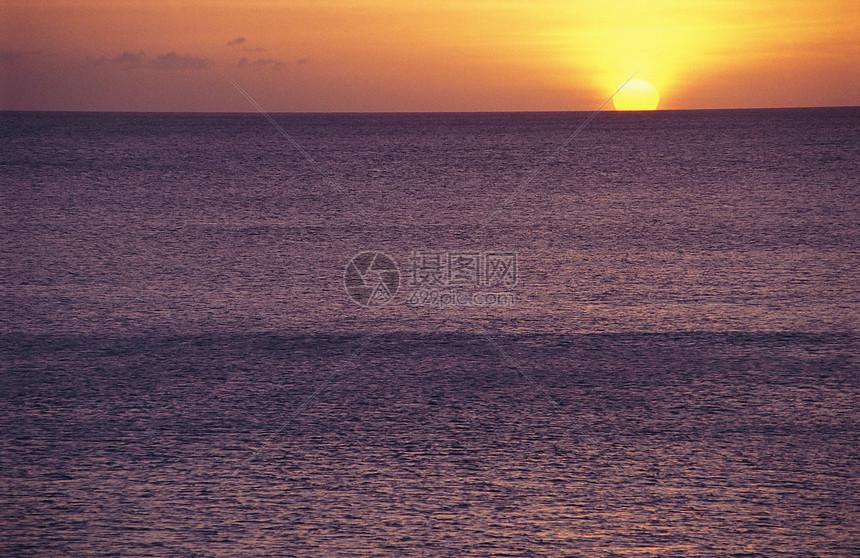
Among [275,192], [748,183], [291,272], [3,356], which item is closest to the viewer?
[3,356]

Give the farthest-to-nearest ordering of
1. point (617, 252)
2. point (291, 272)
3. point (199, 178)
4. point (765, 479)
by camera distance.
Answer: point (199, 178)
point (617, 252)
point (291, 272)
point (765, 479)

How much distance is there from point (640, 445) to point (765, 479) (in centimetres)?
93

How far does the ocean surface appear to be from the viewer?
4.96 m

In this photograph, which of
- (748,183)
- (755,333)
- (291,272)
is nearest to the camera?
(755,333)

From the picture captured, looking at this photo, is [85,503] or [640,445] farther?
[640,445]

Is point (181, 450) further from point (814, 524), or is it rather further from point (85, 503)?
point (814, 524)

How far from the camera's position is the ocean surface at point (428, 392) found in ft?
16.3

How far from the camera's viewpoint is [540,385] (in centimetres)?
770

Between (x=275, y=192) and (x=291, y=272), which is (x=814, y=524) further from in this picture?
(x=275, y=192)

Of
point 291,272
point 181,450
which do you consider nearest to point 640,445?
point 181,450

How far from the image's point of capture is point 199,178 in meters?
39.8

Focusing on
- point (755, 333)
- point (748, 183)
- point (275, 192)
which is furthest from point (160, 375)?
point (748, 183)

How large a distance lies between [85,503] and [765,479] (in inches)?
171

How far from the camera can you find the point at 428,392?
7.49 m
